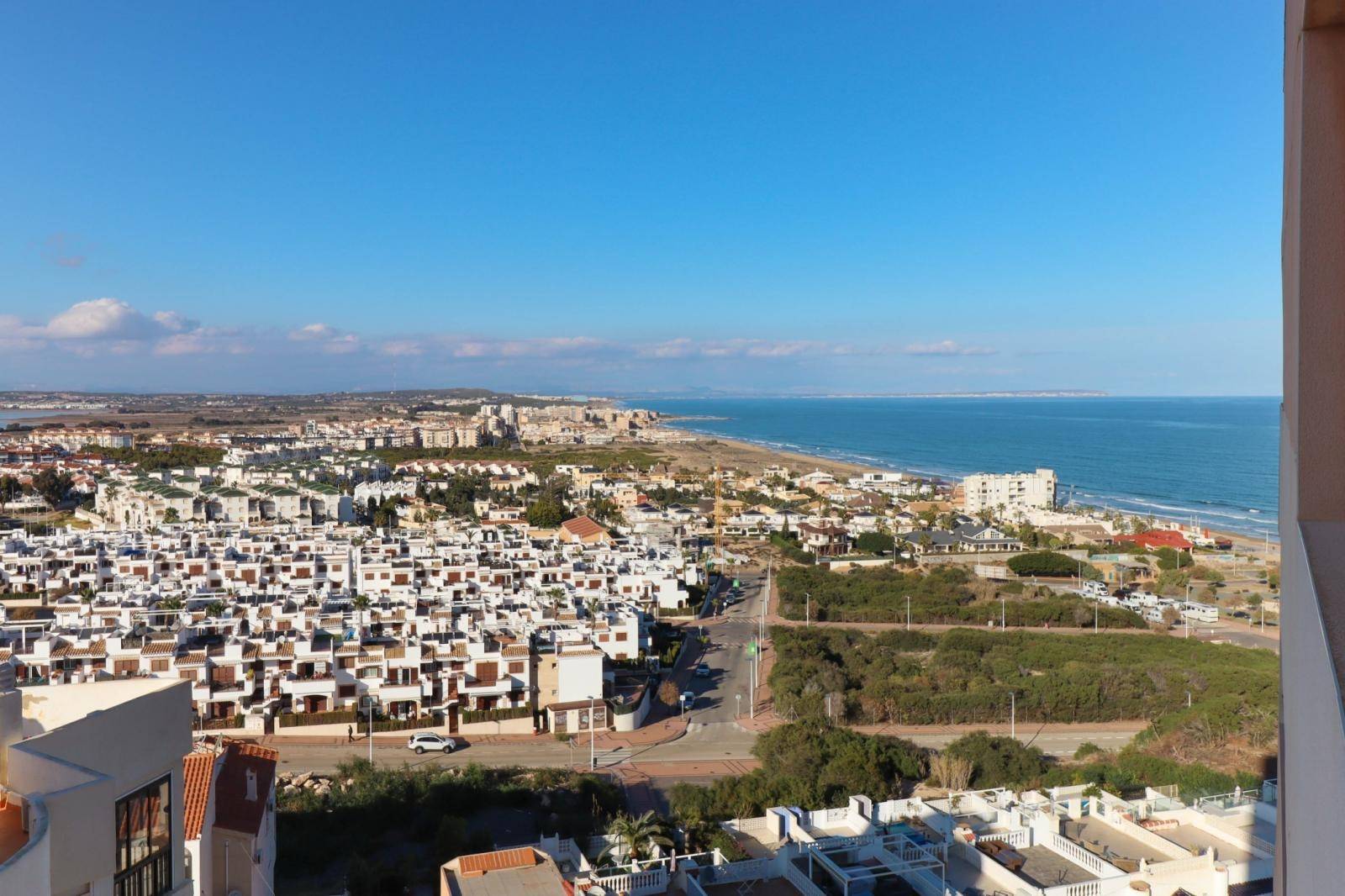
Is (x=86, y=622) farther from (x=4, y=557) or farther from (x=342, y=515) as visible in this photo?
(x=342, y=515)

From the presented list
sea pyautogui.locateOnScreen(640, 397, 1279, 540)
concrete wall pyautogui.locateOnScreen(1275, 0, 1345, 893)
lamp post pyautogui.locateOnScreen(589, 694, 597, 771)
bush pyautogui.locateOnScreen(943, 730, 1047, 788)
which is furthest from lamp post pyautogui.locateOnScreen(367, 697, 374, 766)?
sea pyautogui.locateOnScreen(640, 397, 1279, 540)

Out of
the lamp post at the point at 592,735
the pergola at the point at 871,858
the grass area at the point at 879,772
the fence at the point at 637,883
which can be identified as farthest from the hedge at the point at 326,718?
the pergola at the point at 871,858

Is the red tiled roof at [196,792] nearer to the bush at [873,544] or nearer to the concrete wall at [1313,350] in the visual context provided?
Answer: the concrete wall at [1313,350]

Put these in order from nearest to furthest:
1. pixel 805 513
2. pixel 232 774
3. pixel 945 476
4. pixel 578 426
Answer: pixel 232 774 < pixel 805 513 < pixel 945 476 < pixel 578 426

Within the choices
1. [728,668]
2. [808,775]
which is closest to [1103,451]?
[728,668]

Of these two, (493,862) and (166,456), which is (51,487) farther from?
(493,862)

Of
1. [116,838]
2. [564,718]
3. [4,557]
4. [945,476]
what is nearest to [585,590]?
[564,718]
